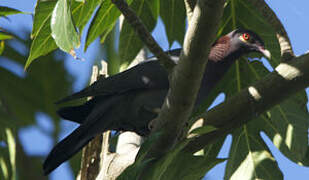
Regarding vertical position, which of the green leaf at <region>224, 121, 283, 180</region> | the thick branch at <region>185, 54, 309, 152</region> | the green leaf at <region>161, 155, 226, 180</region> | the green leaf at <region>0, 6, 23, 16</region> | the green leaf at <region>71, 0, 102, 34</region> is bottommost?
the green leaf at <region>224, 121, 283, 180</region>

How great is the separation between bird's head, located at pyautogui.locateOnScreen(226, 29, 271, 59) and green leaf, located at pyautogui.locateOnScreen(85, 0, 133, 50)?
91 centimetres

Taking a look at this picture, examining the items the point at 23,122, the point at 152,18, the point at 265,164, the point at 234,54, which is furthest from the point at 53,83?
the point at 265,164

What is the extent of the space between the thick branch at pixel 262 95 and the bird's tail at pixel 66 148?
118 centimetres

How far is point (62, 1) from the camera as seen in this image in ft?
7.38

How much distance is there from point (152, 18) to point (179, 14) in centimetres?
21

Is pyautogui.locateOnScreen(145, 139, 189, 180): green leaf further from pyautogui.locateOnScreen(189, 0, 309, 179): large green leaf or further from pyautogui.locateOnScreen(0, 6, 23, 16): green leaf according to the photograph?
pyautogui.locateOnScreen(0, 6, 23, 16): green leaf

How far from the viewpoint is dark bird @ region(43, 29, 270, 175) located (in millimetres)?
3463

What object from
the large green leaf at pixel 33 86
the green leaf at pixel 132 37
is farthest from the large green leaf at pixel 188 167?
the large green leaf at pixel 33 86

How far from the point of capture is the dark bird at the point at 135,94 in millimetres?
3463

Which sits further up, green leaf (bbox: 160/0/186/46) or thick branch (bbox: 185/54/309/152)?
green leaf (bbox: 160/0/186/46)

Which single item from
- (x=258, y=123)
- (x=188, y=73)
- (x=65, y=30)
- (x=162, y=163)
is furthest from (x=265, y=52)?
(x=65, y=30)

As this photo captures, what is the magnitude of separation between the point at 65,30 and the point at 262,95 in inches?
39.5

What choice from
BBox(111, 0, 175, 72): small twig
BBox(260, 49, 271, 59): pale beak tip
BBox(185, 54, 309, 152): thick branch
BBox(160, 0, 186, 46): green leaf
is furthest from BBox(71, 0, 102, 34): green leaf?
BBox(260, 49, 271, 59): pale beak tip

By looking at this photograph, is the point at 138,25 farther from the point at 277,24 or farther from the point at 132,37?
the point at 132,37
